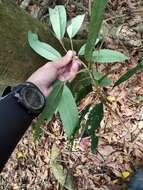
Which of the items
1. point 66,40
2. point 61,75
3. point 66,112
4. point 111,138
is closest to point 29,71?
point 66,40

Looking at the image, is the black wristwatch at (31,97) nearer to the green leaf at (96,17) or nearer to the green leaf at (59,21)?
the green leaf at (59,21)

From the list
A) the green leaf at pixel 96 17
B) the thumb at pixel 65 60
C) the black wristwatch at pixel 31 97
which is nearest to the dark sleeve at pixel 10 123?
the black wristwatch at pixel 31 97

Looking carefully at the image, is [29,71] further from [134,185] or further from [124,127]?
[134,185]

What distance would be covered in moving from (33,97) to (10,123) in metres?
0.14

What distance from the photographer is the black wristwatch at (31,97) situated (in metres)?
1.49

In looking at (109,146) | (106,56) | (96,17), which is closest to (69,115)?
(106,56)

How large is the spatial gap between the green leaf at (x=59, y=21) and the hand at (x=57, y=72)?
0.07m

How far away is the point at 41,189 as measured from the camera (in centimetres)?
267

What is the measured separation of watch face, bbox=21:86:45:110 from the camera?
149 cm

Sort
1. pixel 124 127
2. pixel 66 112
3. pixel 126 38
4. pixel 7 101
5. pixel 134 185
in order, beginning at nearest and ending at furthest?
pixel 66 112 → pixel 7 101 → pixel 134 185 → pixel 124 127 → pixel 126 38

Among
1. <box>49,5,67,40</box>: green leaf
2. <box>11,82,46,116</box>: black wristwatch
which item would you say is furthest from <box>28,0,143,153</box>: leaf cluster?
<box>11,82,46,116</box>: black wristwatch

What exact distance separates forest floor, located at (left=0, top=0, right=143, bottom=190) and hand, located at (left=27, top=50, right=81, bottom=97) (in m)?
0.86

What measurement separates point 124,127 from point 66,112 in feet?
4.32

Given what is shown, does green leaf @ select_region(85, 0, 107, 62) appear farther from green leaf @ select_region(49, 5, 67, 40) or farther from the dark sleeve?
the dark sleeve
